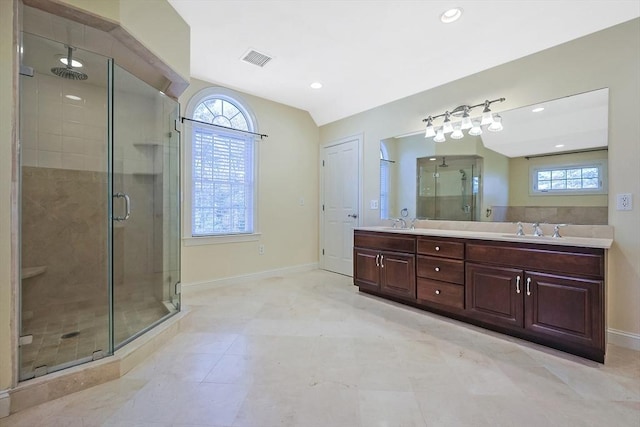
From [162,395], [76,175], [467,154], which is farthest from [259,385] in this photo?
[467,154]

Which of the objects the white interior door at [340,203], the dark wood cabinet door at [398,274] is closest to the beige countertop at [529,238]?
the dark wood cabinet door at [398,274]

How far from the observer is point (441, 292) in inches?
102

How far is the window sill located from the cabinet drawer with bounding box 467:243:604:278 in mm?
2724

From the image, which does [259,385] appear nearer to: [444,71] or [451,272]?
[451,272]

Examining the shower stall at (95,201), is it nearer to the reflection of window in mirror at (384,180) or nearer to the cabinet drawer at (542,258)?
the reflection of window in mirror at (384,180)

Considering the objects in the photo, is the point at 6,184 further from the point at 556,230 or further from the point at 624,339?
the point at 624,339

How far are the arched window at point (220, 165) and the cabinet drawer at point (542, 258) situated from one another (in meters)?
2.84

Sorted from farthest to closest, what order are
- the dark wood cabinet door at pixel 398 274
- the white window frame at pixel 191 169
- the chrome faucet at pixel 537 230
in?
1. the white window frame at pixel 191 169
2. the dark wood cabinet door at pixel 398 274
3. the chrome faucet at pixel 537 230

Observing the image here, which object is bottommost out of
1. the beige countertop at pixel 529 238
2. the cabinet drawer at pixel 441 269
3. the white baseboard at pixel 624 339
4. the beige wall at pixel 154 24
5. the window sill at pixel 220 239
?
the white baseboard at pixel 624 339

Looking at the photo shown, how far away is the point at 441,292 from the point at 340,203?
213 cm

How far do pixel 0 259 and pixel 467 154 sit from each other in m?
3.64

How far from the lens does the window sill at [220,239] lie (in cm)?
338

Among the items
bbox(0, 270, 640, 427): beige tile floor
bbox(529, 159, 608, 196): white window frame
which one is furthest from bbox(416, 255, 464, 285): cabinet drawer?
bbox(529, 159, 608, 196): white window frame

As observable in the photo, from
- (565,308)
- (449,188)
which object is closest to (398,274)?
(449,188)
